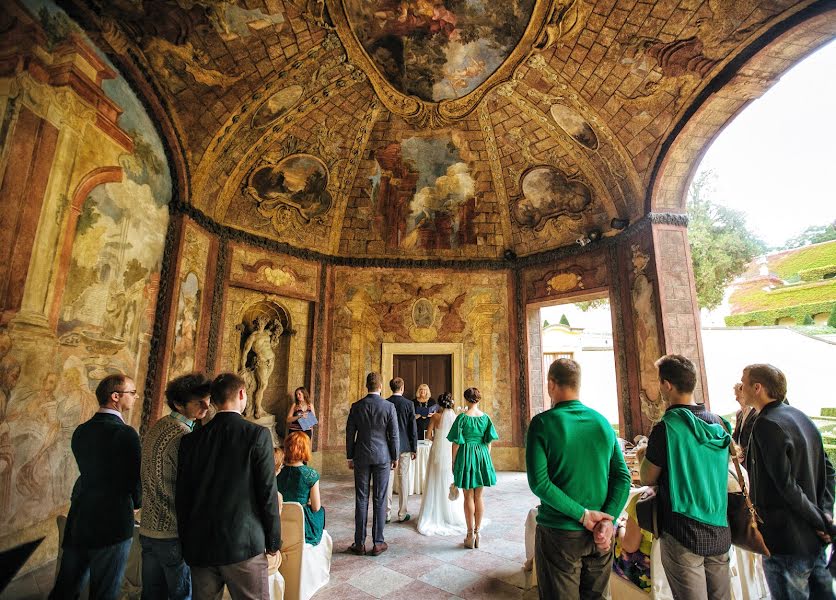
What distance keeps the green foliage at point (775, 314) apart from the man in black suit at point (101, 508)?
3161 centimetres

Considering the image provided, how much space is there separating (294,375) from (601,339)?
1947 cm

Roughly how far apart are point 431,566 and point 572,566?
9.29 ft

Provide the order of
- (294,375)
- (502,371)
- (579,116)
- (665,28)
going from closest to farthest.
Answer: (665,28), (579,116), (294,375), (502,371)

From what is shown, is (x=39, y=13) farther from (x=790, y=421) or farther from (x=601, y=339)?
(x=601, y=339)

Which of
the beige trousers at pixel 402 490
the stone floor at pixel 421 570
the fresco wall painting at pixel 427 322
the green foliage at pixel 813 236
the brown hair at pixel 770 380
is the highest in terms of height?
the green foliage at pixel 813 236

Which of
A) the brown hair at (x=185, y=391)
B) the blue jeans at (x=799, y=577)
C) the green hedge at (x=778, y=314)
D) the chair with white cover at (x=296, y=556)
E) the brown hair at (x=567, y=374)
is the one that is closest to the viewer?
the brown hair at (x=567, y=374)

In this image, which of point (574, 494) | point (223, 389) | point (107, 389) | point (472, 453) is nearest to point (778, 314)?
point (472, 453)

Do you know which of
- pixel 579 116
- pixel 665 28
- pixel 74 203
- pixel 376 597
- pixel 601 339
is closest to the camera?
pixel 376 597

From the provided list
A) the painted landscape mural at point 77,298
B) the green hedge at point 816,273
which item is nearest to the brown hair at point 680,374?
the painted landscape mural at point 77,298

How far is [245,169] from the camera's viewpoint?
9.41m

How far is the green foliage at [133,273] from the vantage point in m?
6.64

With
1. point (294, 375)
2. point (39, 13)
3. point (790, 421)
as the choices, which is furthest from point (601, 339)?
point (39, 13)

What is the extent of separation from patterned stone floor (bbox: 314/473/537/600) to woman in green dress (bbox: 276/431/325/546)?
659 millimetres

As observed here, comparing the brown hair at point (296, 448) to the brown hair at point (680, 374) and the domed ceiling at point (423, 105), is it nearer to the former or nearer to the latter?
the brown hair at point (680, 374)
